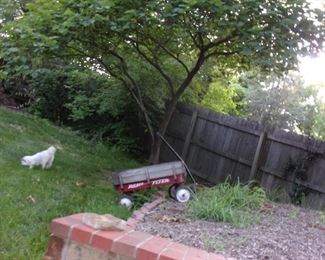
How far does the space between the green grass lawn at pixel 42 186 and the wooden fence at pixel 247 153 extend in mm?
1262

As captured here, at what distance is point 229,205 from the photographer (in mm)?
4121

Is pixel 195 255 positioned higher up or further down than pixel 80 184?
higher up

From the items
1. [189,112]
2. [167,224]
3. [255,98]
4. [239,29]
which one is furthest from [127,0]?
[255,98]

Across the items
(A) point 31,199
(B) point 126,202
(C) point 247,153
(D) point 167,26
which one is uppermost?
(D) point 167,26

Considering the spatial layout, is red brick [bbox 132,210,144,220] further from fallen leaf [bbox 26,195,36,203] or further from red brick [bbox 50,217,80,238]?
fallen leaf [bbox 26,195,36,203]

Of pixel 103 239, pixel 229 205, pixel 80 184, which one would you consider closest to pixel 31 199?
pixel 80 184

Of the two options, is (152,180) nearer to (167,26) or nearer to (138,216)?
(138,216)

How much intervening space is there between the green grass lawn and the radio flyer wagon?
20 cm

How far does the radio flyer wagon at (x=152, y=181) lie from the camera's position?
16.7 ft

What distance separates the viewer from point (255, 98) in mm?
17594

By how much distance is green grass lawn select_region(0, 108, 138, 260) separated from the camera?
3.76 metres

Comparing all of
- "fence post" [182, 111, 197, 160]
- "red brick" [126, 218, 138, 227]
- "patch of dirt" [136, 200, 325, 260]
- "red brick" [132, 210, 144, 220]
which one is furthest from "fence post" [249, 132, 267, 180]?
"red brick" [126, 218, 138, 227]

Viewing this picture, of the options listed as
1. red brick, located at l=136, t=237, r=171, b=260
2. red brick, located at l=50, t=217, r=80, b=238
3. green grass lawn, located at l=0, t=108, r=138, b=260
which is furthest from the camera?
green grass lawn, located at l=0, t=108, r=138, b=260

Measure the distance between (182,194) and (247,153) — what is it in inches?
141
